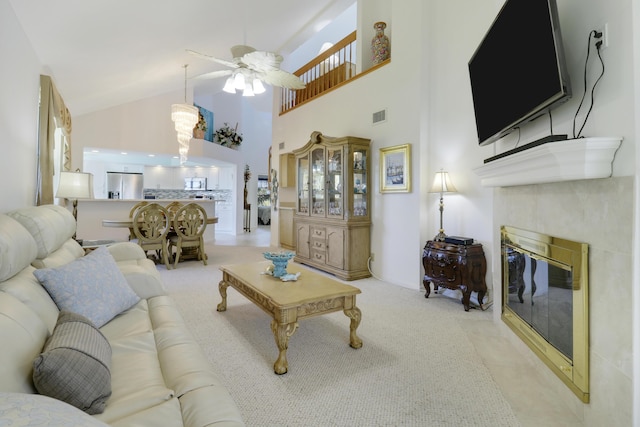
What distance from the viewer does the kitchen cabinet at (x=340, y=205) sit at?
441cm

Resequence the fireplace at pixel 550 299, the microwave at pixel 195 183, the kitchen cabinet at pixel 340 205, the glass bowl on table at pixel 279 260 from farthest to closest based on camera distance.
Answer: the microwave at pixel 195 183 → the kitchen cabinet at pixel 340 205 → the glass bowl on table at pixel 279 260 → the fireplace at pixel 550 299

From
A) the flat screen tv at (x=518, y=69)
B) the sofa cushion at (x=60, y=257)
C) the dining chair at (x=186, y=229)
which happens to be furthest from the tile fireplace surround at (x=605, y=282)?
the dining chair at (x=186, y=229)

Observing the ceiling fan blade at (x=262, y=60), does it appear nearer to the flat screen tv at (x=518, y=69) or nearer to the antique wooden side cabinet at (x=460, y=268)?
the flat screen tv at (x=518, y=69)

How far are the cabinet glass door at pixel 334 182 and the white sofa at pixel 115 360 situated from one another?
2.89m

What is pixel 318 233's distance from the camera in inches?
193

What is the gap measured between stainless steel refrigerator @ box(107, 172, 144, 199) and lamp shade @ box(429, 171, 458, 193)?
319 inches

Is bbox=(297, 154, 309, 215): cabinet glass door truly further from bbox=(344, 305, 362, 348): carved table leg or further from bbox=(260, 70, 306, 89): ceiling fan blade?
bbox=(344, 305, 362, 348): carved table leg

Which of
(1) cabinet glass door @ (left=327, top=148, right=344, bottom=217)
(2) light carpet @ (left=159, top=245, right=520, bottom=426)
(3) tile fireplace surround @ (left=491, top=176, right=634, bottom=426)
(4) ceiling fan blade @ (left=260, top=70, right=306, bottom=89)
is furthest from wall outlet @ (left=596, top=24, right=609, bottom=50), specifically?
(1) cabinet glass door @ (left=327, top=148, right=344, bottom=217)

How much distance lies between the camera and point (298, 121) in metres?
6.32

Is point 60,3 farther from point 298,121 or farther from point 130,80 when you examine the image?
point 298,121

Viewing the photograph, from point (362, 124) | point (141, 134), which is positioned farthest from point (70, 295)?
point (141, 134)

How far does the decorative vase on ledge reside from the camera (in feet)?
15.0

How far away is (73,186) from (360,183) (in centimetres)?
354

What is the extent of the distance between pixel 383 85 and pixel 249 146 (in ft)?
24.0
